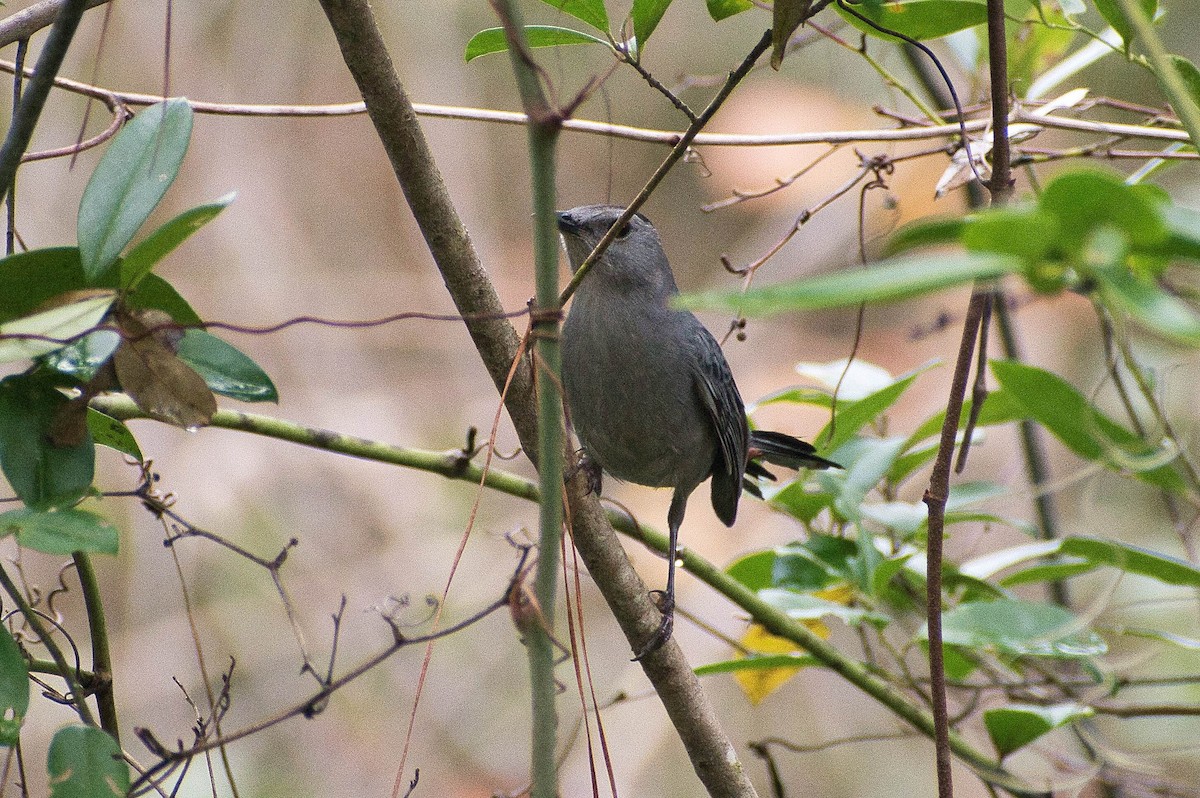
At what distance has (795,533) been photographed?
6.60m

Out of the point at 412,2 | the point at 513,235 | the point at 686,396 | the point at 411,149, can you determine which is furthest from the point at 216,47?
the point at 411,149

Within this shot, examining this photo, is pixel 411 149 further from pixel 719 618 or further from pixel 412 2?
pixel 412 2

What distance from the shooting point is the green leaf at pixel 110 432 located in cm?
163

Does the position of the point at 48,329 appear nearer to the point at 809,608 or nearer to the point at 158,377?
the point at 158,377

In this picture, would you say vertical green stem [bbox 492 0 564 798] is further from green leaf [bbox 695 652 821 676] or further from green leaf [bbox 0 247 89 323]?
green leaf [bbox 695 652 821 676]

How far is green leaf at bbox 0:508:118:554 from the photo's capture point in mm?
1211

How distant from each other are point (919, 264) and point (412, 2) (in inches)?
259

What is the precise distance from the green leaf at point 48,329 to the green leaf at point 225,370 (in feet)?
0.62

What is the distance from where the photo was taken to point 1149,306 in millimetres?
677

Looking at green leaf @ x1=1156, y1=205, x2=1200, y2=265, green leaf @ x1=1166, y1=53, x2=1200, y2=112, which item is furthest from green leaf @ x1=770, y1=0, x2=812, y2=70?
green leaf @ x1=1156, y1=205, x2=1200, y2=265

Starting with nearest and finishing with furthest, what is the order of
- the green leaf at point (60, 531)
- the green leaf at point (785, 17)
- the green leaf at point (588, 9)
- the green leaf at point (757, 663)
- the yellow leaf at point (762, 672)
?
1. the green leaf at point (60, 531)
2. the green leaf at point (785, 17)
3. the green leaf at point (588, 9)
4. the green leaf at point (757, 663)
5. the yellow leaf at point (762, 672)

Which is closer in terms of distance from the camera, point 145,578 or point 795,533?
point 145,578

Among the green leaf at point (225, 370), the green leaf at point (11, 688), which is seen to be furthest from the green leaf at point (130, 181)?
the green leaf at point (11, 688)

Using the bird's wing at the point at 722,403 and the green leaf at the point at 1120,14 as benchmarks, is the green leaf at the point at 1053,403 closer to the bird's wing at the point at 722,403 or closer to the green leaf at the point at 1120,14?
the green leaf at the point at 1120,14
